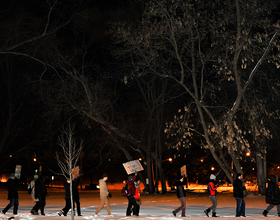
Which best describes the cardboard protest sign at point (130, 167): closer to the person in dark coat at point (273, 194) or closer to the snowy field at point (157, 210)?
the snowy field at point (157, 210)

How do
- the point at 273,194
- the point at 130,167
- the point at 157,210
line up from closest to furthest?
the point at 273,194, the point at 130,167, the point at 157,210

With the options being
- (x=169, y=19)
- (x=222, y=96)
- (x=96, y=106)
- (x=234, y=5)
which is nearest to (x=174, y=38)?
(x=169, y=19)

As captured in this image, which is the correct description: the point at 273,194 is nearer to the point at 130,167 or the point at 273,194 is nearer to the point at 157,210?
the point at 157,210

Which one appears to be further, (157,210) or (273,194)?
A: (157,210)

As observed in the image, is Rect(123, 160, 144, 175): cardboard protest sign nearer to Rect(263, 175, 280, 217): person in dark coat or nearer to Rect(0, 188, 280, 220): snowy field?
Rect(0, 188, 280, 220): snowy field

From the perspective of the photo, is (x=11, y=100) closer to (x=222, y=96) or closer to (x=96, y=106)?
(x=96, y=106)

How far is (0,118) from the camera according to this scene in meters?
42.3

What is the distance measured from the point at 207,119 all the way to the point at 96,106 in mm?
8693

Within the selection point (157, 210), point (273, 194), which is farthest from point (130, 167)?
point (273, 194)

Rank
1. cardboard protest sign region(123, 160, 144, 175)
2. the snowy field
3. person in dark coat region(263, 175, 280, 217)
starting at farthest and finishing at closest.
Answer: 1. cardboard protest sign region(123, 160, 144, 175)
2. person in dark coat region(263, 175, 280, 217)
3. the snowy field

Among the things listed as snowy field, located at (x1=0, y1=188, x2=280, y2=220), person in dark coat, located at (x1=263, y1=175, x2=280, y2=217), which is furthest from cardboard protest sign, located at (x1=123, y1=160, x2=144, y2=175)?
person in dark coat, located at (x1=263, y1=175, x2=280, y2=217)

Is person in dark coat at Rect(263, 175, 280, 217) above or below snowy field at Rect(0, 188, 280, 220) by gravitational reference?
above

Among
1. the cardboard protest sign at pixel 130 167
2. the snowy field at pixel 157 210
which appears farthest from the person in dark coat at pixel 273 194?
the cardboard protest sign at pixel 130 167

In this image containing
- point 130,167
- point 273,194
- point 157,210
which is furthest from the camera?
point 157,210
